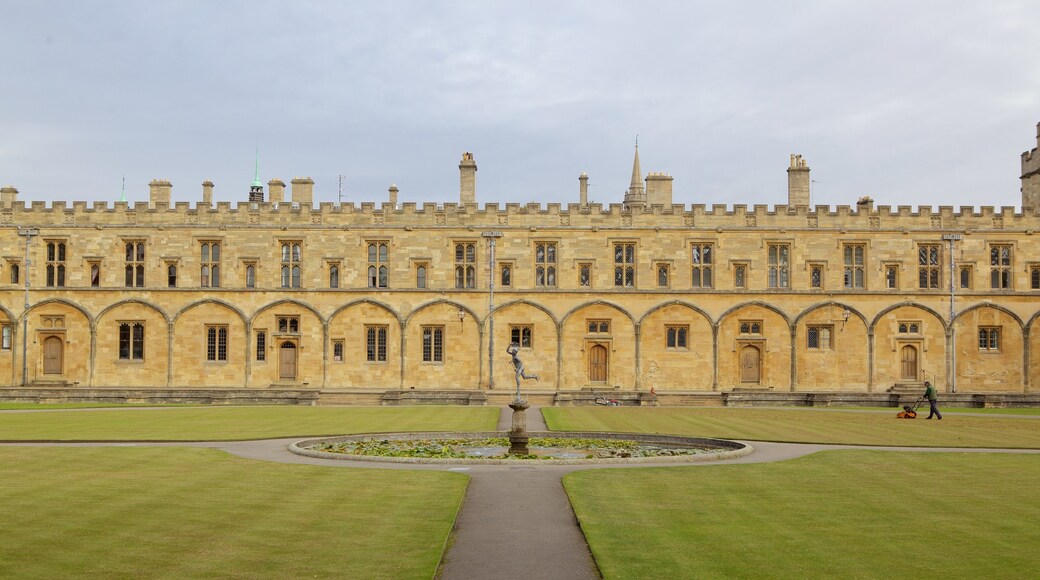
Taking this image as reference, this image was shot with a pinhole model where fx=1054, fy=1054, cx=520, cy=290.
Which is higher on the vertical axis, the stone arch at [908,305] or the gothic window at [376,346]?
the stone arch at [908,305]

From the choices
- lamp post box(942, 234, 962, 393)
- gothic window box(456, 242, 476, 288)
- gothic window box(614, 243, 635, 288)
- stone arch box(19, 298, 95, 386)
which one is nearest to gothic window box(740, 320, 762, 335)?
gothic window box(614, 243, 635, 288)

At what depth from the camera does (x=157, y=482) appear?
16562 mm

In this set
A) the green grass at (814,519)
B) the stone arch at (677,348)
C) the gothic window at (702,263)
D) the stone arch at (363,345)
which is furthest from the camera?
the gothic window at (702,263)

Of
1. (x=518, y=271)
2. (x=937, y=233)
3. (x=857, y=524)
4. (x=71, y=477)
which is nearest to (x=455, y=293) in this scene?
(x=518, y=271)

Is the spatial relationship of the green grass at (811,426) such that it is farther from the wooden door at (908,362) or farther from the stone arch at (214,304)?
the stone arch at (214,304)

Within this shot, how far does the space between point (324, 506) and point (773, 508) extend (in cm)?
631

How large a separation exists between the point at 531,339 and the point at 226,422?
22247 mm

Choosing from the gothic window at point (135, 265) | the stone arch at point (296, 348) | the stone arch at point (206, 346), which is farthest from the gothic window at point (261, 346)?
the gothic window at point (135, 265)

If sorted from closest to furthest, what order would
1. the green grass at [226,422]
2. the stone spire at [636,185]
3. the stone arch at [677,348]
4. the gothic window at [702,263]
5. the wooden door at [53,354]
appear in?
1. the green grass at [226,422]
2. the stone arch at [677,348]
3. the wooden door at [53,354]
4. the gothic window at [702,263]
5. the stone spire at [636,185]

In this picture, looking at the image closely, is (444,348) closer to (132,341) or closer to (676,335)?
(676,335)

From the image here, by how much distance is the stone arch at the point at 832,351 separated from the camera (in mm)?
50781

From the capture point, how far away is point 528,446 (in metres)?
24.9

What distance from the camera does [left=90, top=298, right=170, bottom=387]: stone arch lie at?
167ft

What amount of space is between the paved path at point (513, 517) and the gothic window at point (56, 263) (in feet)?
104
